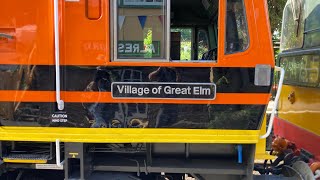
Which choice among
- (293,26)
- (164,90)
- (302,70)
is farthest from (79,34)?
(293,26)

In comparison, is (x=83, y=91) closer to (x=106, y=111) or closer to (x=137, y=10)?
(x=106, y=111)

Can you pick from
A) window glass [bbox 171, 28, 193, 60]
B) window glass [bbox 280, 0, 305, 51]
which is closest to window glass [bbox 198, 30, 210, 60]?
window glass [bbox 171, 28, 193, 60]

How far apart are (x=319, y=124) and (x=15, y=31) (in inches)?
109

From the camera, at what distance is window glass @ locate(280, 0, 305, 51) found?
4.23 m

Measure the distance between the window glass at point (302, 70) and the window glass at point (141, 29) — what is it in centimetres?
174

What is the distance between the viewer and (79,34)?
278 centimetres

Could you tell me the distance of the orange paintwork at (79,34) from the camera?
8.96 ft

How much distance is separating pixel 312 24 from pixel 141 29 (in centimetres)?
208

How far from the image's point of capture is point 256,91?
2.76 meters

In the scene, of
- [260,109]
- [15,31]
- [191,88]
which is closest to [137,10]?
[191,88]

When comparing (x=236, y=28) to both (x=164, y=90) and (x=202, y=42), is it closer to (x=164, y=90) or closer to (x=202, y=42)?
(x=164, y=90)

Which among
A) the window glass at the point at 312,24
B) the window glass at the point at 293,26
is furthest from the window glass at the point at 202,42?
the window glass at the point at 293,26

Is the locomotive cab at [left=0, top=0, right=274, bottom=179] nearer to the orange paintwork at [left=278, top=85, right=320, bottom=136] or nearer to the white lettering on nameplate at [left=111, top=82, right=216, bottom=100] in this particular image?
the white lettering on nameplate at [left=111, top=82, right=216, bottom=100]

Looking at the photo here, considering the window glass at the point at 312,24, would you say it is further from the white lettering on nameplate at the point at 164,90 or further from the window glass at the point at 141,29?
the window glass at the point at 141,29
